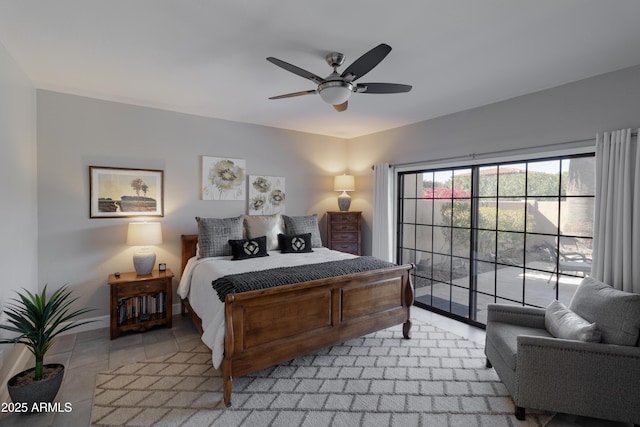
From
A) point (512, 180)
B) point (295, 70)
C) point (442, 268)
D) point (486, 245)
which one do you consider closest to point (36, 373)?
point (295, 70)

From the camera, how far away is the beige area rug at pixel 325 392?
2.06 meters

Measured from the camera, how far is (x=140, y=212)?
11.9 feet

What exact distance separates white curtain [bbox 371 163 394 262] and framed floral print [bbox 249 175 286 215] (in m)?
1.43

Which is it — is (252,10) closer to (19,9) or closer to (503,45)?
(19,9)

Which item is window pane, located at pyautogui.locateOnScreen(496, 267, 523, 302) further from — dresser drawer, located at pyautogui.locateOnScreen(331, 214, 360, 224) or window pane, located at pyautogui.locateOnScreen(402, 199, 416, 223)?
dresser drawer, located at pyautogui.locateOnScreen(331, 214, 360, 224)

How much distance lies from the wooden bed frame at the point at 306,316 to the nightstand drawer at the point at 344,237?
165 cm

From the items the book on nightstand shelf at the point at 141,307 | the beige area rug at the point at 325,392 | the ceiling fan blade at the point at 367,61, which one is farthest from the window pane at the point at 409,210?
the book on nightstand shelf at the point at 141,307

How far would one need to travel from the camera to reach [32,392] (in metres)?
1.99

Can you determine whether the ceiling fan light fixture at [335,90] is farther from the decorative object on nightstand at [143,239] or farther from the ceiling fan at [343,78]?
the decorative object on nightstand at [143,239]

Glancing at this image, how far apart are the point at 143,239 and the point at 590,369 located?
389cm

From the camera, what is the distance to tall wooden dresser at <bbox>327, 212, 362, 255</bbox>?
4.77 m

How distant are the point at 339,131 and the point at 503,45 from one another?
285 cm

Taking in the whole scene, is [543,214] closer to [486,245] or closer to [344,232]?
[486,245]

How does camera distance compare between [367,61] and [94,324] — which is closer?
[367,61]
